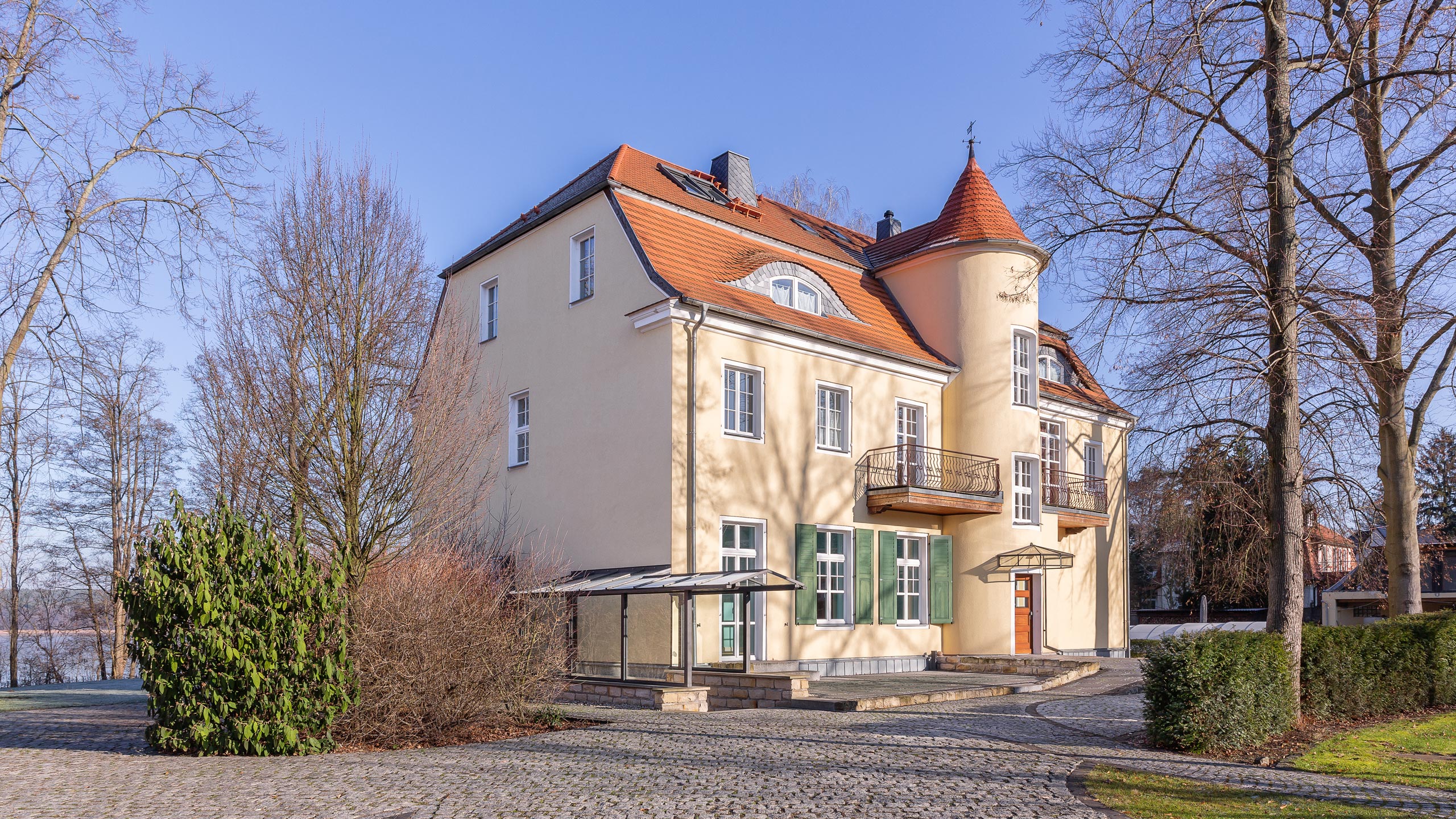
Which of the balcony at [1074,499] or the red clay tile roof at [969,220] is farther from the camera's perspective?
the balcony at [1074,499]

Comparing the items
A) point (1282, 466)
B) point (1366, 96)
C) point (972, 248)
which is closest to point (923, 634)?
point (972, 248)

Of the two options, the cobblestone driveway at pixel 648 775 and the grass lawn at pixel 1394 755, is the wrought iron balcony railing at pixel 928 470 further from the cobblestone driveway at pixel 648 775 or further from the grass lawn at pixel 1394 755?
the grass lawn at pixel 1394 755

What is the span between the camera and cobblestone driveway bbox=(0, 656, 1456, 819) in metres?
6.76

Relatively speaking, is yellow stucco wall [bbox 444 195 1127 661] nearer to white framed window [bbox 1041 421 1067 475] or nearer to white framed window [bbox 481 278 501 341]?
white framed window [bbox 481 278 501 341]

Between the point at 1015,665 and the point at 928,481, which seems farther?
the point at 928,481

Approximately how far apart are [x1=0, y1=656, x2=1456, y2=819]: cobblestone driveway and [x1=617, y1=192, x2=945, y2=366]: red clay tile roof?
313 inches

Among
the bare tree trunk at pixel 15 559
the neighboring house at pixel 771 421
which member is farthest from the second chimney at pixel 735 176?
the bare tree trunk at pixel 15 559

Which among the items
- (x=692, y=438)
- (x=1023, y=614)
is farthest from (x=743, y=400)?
(x=1023, y=614)

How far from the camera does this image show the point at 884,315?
20.5 metres

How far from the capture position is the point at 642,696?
512 inches

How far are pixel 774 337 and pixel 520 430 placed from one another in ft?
17.8

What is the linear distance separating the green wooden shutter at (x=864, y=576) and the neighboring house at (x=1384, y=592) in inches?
402

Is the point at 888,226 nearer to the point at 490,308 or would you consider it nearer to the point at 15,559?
the point at 490,308

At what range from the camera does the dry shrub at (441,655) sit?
965 centimetres
